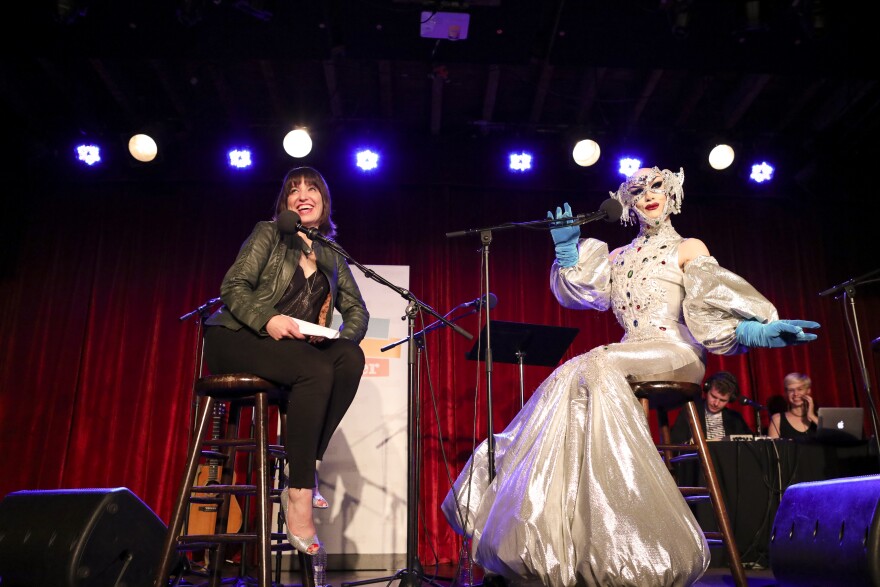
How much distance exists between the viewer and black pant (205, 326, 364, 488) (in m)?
2.49

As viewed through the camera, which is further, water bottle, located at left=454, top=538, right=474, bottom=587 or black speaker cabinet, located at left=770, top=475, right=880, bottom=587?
water bottle, located at left=454, top=538, right=474, bottom=587

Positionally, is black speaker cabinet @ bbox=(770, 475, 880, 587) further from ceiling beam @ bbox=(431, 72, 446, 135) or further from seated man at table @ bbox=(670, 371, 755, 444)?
ceiling beam @ bbox=(431, 72, 446, 135)

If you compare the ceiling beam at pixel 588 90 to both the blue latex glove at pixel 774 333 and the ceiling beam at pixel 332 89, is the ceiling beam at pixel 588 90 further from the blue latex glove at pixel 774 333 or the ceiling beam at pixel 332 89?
the blue latex glove at pixel 774 333

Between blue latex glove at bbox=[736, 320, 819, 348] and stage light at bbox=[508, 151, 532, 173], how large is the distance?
3534 millimetres

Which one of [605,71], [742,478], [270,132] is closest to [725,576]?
[742,478]

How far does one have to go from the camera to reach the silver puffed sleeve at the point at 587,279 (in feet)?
10.9

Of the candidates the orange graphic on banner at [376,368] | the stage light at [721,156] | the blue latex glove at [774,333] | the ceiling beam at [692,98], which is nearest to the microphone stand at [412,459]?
the blue latex glove at [774,333]

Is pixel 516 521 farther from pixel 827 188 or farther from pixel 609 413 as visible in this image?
pixel 827 188

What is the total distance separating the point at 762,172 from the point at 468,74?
2659 millimetres

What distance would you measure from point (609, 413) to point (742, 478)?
2.60 meters

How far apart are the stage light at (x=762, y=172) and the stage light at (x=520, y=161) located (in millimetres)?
1875

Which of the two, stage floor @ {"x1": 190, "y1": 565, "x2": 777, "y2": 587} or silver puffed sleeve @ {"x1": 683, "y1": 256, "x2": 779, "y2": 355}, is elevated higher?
silver puffed sleeve @ {"x1": 683, "y1": 256, "x2": 779, "y2": 355}

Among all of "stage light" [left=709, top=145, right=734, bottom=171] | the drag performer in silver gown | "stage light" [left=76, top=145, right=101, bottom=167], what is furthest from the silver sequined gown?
"stage light" [left=76, top=145, right=101, bottom=167]

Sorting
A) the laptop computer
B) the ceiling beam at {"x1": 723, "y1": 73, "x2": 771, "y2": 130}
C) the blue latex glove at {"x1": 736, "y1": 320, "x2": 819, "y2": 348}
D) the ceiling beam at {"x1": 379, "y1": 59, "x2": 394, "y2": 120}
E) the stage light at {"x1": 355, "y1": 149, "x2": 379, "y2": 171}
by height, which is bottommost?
the laptop computer
